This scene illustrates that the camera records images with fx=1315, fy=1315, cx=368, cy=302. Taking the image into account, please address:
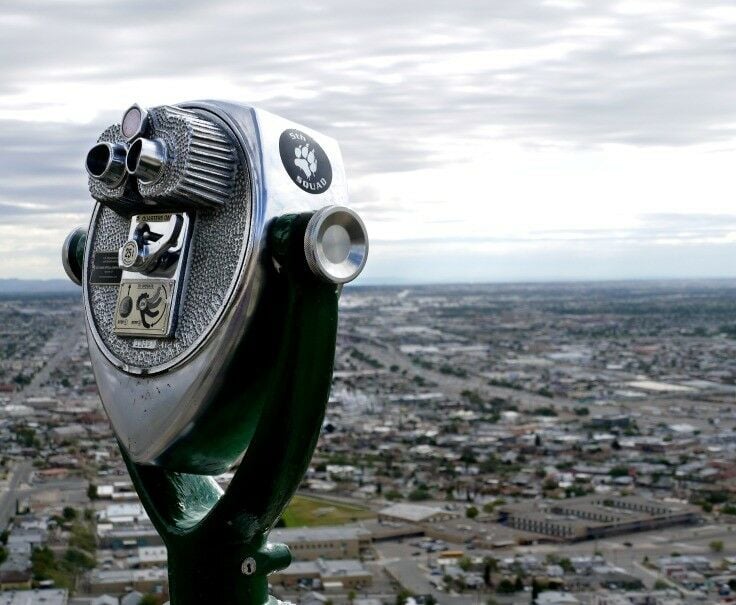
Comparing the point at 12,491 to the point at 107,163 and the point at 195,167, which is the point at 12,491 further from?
the point at 195,167

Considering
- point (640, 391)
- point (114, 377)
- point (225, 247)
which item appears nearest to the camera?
point (225, 247)

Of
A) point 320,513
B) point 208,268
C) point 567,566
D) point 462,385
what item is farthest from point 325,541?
point 462,385

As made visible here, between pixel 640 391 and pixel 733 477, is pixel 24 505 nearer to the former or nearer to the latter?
pixel 733 477

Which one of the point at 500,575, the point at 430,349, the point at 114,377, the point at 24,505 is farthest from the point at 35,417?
the point at 114,377

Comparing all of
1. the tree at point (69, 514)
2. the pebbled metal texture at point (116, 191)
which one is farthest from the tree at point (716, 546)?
the pebbled metal texture at point (116, 191)

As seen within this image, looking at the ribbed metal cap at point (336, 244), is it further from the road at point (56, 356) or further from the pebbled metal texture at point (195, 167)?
the road at point (56, 356)

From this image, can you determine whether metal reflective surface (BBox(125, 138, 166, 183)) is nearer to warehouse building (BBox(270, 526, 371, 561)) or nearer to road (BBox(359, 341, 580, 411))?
warehouse building (BBox(270, 526, 371, 561))

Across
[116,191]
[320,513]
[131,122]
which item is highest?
[131,122]
